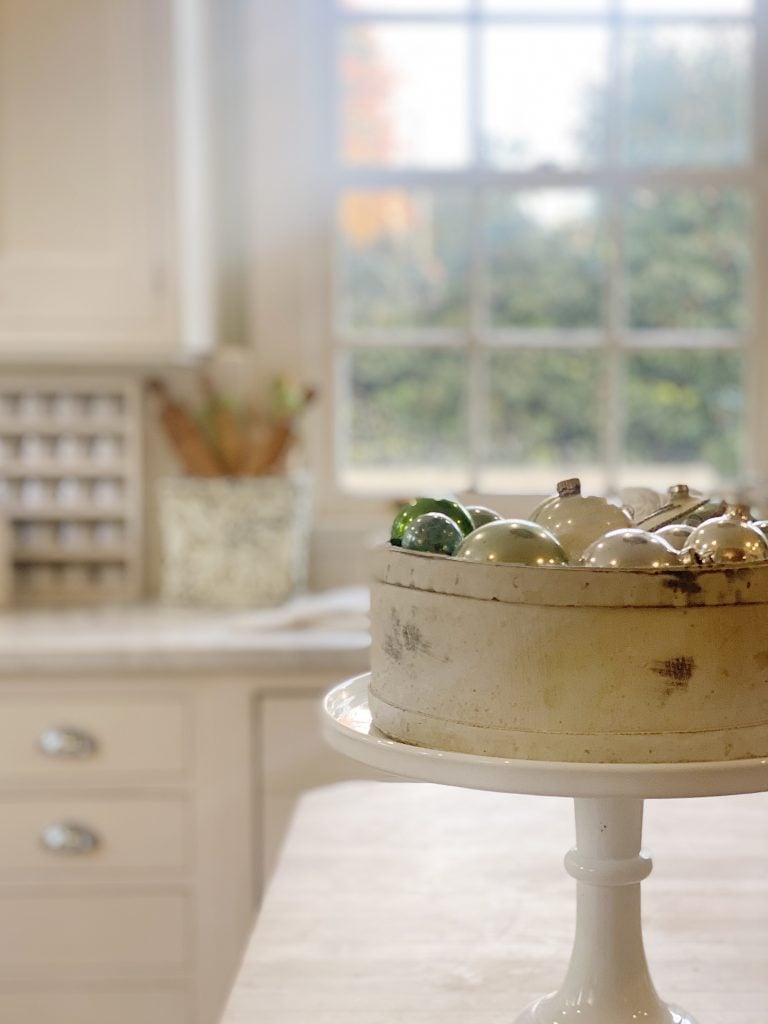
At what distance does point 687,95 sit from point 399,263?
0.72 meters

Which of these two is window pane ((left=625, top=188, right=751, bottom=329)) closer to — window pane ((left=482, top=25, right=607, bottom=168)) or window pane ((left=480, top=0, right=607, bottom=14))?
window pane ((left=482, top=25, right=607, bottom=168))

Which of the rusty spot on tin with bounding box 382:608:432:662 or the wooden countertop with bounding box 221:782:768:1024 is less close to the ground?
the rusty spot on tin with bounding box 382:608:432:662

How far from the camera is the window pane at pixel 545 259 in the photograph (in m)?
2.72

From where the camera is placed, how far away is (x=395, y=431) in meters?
2.76

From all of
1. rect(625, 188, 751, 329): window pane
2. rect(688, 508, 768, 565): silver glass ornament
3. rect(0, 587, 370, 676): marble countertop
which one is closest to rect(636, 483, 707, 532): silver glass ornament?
rect(688, 508, 768, 565): silver glass ornament

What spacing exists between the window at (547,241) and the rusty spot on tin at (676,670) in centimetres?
204

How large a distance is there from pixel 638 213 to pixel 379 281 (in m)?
0.58

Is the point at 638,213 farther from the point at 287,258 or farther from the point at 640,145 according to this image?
the point at 287,258

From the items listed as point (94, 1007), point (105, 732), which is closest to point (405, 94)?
point (105, 732)

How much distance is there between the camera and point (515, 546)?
0.68m

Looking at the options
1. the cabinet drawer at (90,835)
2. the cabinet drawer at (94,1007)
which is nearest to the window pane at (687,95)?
the cabinet drawer at (90,835)

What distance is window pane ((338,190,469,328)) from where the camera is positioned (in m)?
2.73

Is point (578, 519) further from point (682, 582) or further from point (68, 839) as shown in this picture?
point (68, 839)

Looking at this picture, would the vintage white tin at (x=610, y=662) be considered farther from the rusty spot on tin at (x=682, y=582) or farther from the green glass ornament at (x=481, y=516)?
the green glass ornament at (x=481, y=516)
